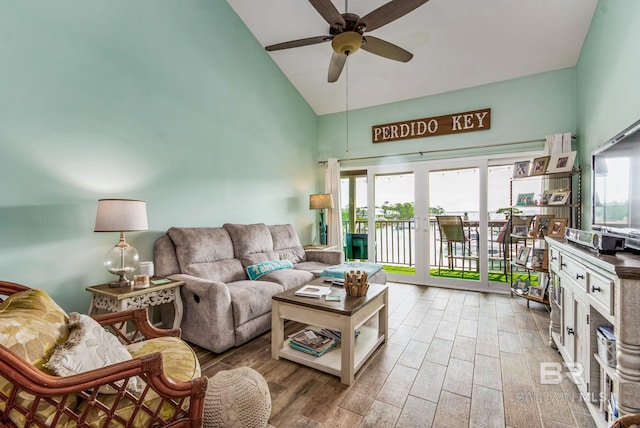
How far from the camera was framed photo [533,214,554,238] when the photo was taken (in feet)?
11.0

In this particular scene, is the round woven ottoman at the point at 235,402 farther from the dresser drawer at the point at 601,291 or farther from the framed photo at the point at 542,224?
the framed photo at the point at 542,224

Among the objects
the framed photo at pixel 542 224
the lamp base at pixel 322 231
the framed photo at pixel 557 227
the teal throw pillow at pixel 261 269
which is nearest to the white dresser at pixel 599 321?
the framed photo at pixel 557 227

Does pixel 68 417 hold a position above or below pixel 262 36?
below

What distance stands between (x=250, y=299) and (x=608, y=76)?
3731 millimetres

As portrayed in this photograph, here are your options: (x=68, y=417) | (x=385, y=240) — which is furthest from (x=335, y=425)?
(x=385, y=240)

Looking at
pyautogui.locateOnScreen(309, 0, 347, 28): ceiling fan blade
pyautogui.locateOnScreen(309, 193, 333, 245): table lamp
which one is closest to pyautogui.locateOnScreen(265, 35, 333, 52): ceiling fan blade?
pyautogui.locateOnScreen(309, 0, 347, 28): ceiling fan blade

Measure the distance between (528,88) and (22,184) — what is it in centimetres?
534

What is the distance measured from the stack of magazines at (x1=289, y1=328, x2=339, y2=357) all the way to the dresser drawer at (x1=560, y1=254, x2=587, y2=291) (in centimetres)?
165

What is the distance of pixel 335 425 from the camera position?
1576 millimetres

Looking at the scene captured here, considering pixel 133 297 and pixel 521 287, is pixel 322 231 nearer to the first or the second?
pixel 521 287

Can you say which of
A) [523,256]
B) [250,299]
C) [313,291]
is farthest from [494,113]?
[250,299]

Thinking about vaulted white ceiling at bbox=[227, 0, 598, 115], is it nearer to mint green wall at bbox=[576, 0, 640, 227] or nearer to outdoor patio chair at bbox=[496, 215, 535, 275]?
mint green wall at bbox=[576, 0, 640, 227]

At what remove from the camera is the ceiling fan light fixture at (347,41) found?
2322 millimetres

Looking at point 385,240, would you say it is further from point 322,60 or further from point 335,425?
point 335,425
